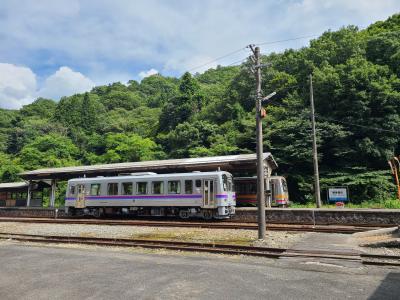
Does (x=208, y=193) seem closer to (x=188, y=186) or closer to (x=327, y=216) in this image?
(x=188, y=186)

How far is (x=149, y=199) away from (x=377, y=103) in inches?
931

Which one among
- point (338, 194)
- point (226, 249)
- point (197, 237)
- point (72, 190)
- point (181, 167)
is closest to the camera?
point (226, 249)

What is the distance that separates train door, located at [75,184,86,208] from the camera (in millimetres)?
23406

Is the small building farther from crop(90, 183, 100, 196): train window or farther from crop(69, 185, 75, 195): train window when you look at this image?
crop(90, 183, 100, 196): train window

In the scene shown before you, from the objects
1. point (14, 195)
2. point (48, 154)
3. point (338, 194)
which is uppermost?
point (48, 154)

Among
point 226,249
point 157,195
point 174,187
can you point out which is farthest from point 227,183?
point 226,249

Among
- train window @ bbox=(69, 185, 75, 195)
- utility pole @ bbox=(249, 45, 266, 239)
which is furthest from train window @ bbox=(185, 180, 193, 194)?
train window @ bbox=(69, 185, 75, 195)

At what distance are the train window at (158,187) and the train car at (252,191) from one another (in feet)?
21.9

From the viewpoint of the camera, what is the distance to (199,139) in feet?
148

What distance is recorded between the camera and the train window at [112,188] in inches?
863

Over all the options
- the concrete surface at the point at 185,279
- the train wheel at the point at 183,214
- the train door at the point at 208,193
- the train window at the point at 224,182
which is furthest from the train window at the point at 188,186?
the concrete surface at the point at 185,279

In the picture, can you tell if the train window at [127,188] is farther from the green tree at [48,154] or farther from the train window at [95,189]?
the green tree at [48,154]

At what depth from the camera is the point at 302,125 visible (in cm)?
3288

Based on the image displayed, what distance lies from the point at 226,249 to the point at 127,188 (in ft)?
40.1
